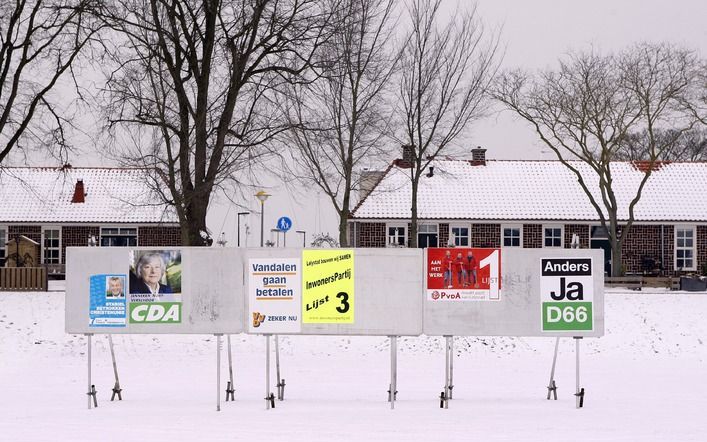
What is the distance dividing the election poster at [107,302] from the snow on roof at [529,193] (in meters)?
31.3

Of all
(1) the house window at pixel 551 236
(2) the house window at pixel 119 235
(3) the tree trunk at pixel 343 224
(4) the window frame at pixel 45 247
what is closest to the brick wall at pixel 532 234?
(1) the house window at pixel 551 236

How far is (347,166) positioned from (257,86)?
605cm

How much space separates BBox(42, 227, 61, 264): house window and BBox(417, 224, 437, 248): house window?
16620 mm

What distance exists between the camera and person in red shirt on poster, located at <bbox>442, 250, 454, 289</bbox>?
1684cm

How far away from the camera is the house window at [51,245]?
4994 cm

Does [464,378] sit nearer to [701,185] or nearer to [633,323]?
[633,323]

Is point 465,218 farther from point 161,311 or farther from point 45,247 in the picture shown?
point 161,311

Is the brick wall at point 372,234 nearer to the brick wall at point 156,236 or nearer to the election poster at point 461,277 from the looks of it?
the brick wall at point 156,236

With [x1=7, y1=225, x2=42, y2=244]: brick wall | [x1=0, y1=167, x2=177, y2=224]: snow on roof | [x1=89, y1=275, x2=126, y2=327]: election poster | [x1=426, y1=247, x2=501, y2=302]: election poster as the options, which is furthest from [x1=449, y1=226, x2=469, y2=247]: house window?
[x1=89, y1=275, x2=126, y2=327]: election poster

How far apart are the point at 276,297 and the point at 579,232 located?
3477 centimetres

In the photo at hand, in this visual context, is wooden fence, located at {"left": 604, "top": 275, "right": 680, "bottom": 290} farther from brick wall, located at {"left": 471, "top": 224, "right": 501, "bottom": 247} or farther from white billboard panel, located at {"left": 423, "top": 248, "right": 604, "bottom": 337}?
white billboard panel, located at {"left": 423, "top": 248, "right": 604, "bottom": 337}

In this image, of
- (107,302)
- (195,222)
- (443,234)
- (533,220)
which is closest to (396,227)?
(443,234)

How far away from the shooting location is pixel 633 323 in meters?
29.3

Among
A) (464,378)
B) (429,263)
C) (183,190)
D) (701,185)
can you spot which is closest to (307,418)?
(429,263)
